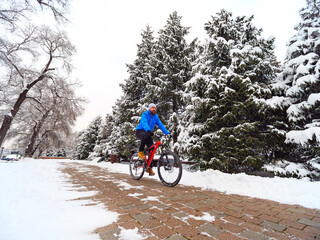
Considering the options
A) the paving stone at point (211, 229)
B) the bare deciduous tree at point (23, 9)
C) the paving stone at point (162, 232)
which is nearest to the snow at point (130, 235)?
the paving stone at point (162, 232)

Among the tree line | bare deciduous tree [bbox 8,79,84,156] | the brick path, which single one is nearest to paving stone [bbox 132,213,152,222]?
the brick path

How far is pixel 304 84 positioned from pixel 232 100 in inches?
89.6

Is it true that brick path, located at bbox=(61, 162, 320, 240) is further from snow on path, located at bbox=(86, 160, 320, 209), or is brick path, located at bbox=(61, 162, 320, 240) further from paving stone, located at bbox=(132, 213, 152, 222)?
snow on path, located at bbox=(86, 160, 320, 209)

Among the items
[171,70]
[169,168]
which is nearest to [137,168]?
[169,168]

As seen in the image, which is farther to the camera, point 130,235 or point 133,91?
point 133,91

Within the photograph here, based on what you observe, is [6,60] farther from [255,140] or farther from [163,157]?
[255,140]

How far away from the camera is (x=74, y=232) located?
1.51 metres

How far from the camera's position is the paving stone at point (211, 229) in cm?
162

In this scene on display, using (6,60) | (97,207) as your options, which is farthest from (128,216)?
A: (6,60)

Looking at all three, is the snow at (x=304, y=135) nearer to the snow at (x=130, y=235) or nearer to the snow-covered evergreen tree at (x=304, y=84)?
the snow-covered evergreen tree at (x=304, y=84)

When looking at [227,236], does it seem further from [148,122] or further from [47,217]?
[148,122]

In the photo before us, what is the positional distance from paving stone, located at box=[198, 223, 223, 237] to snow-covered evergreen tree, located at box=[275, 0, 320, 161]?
192 inches

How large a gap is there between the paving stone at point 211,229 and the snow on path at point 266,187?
2181 mm

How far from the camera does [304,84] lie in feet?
16.9
